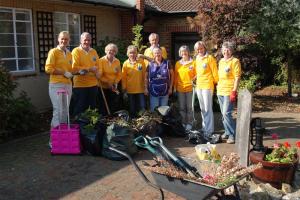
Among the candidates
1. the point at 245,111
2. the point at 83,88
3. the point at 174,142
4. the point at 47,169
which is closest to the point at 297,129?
the point at 174,142

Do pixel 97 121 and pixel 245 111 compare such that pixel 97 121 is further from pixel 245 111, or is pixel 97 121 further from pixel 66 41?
pixel 245 111

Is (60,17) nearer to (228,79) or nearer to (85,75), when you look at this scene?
(85,75)

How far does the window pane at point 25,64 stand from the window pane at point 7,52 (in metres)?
0.27

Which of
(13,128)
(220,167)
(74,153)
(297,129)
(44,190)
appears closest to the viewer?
(220,167)

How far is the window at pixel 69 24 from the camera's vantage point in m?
12.3

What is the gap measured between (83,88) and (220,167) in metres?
4.04

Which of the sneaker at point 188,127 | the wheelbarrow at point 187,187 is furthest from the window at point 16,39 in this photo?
the wheelbarrow at point 187,187

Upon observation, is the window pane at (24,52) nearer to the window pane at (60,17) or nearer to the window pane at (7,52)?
the window pane at (7,52)

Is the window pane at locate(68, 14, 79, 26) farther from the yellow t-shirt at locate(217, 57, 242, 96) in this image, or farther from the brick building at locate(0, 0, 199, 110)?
the yellow t-shirt at locate(217, 57, 242, 96)

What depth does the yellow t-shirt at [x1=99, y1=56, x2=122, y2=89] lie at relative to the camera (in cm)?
784

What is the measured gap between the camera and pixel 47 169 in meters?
6.32

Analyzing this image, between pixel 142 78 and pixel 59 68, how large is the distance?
Result: 5.48ft

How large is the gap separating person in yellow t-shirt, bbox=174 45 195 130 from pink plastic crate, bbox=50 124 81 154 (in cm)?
227

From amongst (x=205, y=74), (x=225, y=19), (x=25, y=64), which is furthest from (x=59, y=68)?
(x=225, y=19)
